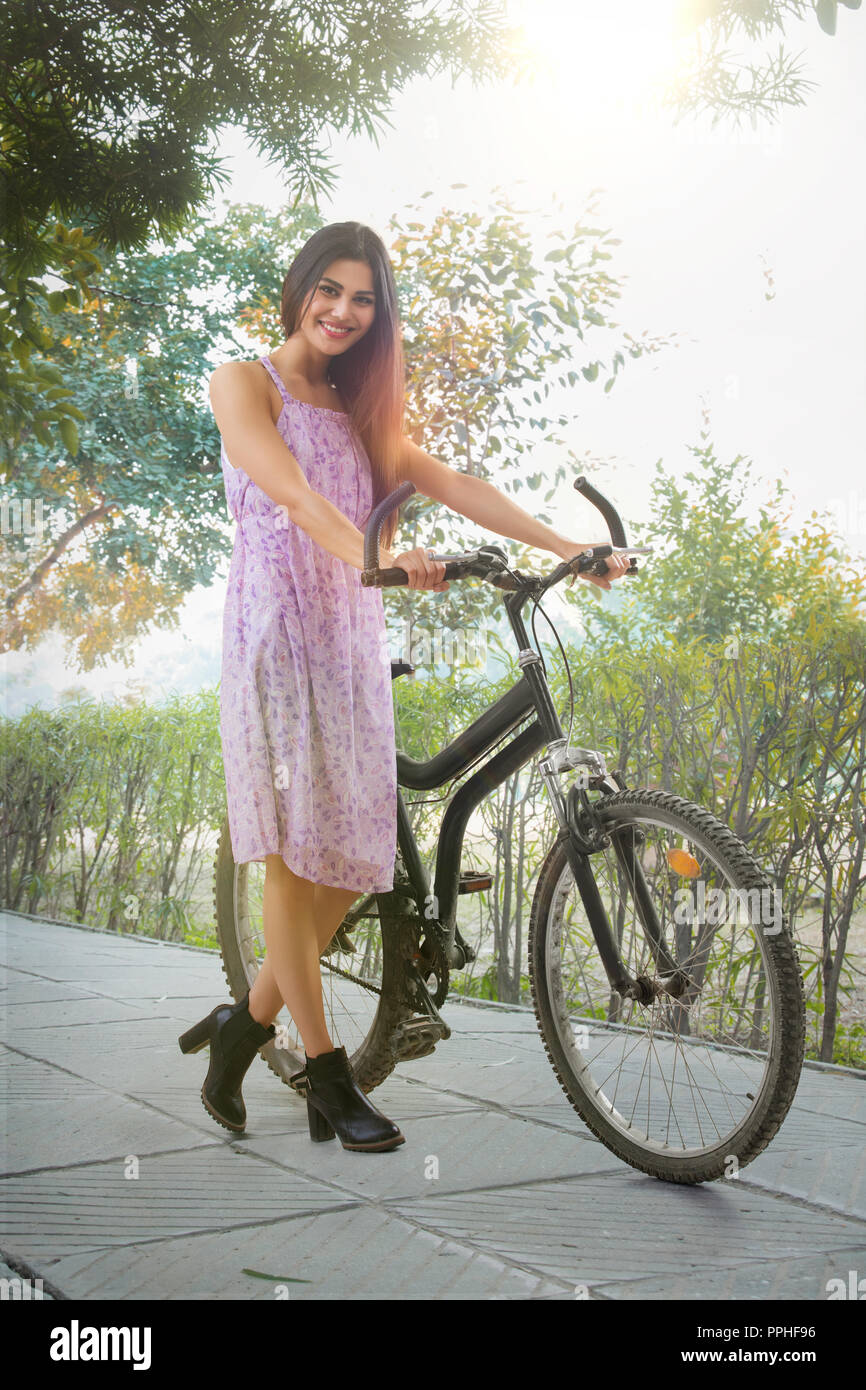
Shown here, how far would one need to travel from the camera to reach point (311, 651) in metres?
1.93

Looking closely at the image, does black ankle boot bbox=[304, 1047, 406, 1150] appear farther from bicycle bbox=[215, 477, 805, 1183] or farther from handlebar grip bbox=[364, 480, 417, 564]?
handlebar grip bbox=[364, 480, 417, 564]

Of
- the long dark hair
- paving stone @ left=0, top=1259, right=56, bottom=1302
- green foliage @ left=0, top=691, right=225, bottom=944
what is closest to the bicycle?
→ the long dark hair

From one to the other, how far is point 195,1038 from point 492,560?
1.06m

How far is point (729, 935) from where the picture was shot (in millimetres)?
2957

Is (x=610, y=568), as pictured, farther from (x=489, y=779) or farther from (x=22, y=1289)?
(x=22, y=1289)

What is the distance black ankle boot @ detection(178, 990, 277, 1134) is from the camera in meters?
1.96

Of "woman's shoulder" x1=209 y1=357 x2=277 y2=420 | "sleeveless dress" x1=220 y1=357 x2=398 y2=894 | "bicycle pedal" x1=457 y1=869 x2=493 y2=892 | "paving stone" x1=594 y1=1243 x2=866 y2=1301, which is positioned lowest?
"paving stone" x1=594 y1=1243 x2=866 y2=1301

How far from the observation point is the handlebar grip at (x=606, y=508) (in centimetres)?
189

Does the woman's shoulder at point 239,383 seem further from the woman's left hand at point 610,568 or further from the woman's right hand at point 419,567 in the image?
the woman's left hand at point 610,568

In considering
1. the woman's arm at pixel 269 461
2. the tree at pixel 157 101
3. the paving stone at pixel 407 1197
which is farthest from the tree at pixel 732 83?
the paving stone at pixel 407 1197

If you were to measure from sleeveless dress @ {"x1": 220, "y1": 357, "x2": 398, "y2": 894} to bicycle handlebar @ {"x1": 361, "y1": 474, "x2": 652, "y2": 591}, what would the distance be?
0.72 feet

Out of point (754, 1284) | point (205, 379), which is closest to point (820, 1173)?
point (754, 1284)

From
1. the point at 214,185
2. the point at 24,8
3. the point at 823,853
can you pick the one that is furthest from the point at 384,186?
the point at 823,853

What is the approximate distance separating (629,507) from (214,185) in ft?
11.0
